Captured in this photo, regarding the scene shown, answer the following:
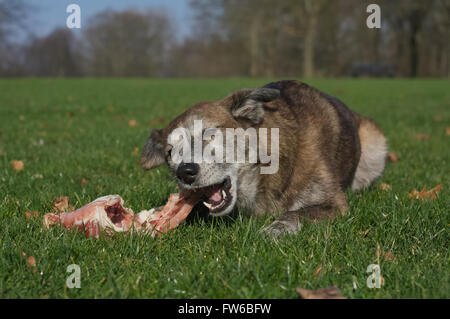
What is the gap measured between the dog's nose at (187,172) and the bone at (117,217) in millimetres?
227

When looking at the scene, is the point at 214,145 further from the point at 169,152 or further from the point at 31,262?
the point at 31,262

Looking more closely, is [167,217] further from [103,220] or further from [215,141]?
[215,141]

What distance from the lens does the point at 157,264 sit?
2758 millimetres

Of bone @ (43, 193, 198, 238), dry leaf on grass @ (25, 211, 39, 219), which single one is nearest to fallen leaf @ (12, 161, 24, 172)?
dry leaf on grass @ (25, 211, 39, 219)

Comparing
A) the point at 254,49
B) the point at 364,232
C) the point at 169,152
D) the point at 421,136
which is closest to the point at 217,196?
the point at 169,152

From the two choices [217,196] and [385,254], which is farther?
[217,196]

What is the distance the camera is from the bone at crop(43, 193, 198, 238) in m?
3.24

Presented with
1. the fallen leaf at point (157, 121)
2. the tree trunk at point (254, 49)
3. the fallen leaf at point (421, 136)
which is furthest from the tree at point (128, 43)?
the fallen leaf at point (421, 136)

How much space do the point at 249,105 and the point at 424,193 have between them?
1.94 metres

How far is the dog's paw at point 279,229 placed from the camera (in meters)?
3.21

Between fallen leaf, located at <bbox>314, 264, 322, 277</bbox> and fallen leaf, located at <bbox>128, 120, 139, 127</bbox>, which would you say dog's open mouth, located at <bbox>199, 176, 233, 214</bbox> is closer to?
fallen leaf, located at <bbox>314, 264, 322, 277</bbox>

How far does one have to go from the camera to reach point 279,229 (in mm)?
3297

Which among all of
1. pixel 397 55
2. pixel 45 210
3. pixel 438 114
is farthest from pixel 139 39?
pixel 45 210

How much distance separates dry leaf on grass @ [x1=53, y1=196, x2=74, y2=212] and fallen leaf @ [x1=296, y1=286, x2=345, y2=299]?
89.2 inches
